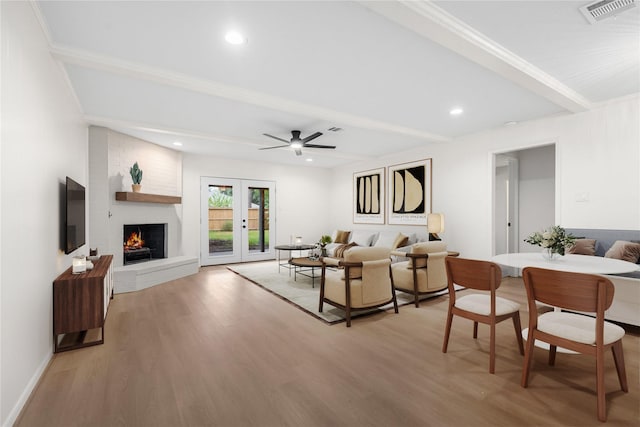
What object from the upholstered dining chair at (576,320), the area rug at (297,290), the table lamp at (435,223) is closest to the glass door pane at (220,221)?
the area rug at (297,290)

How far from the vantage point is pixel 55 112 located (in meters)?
2.76

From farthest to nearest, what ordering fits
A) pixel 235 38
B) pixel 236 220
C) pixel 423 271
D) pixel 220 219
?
1. pixel 236 220
2. pixel 220 219
3. pixel 423 271
4. pixel 235 38

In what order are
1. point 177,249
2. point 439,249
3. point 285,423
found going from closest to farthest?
1. point 285,423
2. point 439,249
3. point 177,249

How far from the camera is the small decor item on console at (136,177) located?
517 centimetres

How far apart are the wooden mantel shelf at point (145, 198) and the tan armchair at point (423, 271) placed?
464cm

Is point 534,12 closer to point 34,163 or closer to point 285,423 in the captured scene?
point 285,423

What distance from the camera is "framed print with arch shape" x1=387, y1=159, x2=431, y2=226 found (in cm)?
620

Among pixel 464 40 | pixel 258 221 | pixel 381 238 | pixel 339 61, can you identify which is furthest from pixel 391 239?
pixel 464 40

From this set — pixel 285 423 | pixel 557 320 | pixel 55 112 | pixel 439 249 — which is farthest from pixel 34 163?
pixel 439 249

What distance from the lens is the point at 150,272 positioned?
196 inches

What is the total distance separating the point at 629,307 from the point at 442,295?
77.6 inches

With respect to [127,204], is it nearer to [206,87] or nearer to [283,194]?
[206,87]

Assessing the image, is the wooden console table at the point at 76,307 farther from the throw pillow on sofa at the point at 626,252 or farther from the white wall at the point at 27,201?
the throw pillow on sofa at the point at 626,252

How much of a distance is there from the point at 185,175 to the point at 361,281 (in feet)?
17.3
